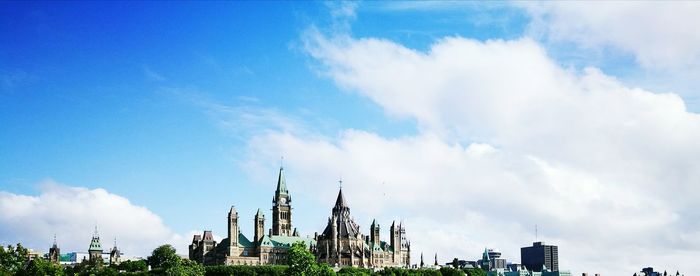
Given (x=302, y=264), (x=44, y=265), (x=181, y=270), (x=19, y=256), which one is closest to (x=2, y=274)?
(x=19, y=256)

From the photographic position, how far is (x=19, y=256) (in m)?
175

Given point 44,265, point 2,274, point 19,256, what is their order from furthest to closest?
point 44,265 → point 19,256 → point 2,274

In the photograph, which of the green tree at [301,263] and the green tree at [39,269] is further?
the green tree at [301,263]

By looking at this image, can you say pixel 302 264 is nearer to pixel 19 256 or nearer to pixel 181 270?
pixel 181 270

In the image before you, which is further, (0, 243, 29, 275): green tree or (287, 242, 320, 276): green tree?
(287, 242, 320, 276): green tree

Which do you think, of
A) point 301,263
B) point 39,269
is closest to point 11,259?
point 39,269

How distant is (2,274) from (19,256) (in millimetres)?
18788

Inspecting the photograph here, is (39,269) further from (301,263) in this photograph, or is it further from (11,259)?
(301,263)

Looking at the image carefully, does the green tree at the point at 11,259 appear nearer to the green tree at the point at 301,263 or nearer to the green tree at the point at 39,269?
the green tree at the point at 39,269

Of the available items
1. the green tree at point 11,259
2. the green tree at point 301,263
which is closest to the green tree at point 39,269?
the green tree at point 11,259

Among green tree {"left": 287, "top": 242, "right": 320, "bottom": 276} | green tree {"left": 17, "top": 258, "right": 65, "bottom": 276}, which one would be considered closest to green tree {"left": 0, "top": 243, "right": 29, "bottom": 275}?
green tree {"left": 17, "top": 258, "right": 65, "bottom": 276}

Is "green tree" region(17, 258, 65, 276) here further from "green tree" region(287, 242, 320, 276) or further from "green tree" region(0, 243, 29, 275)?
"green tree" region(287, 242, 320, 276)

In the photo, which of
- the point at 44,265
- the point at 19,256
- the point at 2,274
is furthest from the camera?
the point at 44,265

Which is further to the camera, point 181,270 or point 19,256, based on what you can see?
point 181,270
